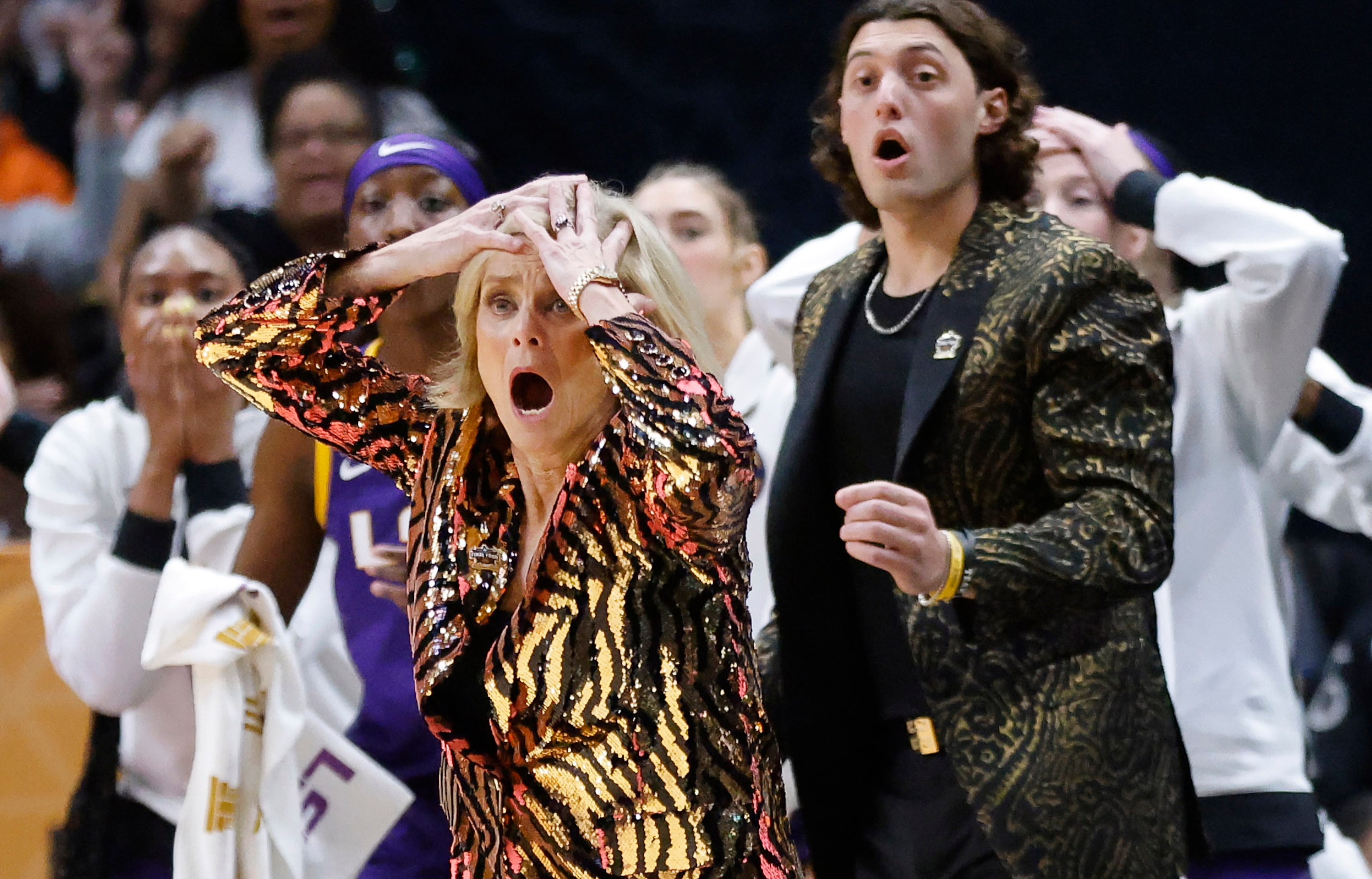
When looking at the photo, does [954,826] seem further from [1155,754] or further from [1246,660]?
[1246,660]

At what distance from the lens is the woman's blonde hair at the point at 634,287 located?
218 cm

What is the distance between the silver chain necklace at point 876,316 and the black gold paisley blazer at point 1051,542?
3 cm

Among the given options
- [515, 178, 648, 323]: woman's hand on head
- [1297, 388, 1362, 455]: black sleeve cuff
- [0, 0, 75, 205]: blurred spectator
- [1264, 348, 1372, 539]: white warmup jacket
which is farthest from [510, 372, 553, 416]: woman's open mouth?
[0, 0, 75, 205]: blurred spectator

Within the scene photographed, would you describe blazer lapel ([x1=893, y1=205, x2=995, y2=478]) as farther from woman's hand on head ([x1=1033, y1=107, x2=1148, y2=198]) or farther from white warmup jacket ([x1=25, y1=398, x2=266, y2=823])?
white warmup jacket ([x1=25, y1=398, x2=266, y2=823])

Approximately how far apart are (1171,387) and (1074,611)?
36 centimetres

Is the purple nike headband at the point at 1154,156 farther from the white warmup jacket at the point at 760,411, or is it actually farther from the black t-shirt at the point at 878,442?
the black t-shirt at the point at 878,442

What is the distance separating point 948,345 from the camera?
240cm

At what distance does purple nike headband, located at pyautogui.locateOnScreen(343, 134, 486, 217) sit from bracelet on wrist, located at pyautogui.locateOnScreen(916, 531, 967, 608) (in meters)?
1.39

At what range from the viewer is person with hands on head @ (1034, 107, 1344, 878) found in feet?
10.6

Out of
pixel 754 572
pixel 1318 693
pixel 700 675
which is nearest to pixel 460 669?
pixel 700 675

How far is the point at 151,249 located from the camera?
3.68 metres

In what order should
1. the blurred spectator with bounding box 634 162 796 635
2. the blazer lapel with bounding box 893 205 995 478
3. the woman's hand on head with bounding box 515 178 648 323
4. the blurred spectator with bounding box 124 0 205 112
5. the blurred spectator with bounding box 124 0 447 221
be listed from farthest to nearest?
1. the blurred spectator with bounding box 124 0 205 112
2. the blurred spectator with bounding box 124 0 447 221
3. the blurred spectator with bounding box 634 162 796 635
4. the blazer lapel with bounding box 893 205 995 478
5. the woman's hand on head with bounding box 515 178 648 323

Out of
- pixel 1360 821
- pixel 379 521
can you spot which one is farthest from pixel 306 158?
pixel 1360 821

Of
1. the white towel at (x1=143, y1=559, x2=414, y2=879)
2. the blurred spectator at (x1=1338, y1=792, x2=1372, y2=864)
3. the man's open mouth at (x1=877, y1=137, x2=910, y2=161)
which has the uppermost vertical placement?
the man's open mouth at (x1=877, y1=137, x2=910, y2=161)
